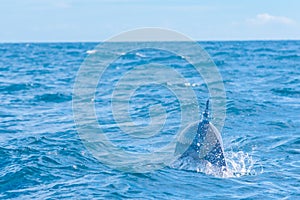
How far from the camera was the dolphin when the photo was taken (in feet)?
36.5

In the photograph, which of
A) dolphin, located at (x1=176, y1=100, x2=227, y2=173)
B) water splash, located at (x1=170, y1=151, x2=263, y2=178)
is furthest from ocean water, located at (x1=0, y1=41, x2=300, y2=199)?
dolphin, located at (x1=176, y1=100, x2=227, y2=173)

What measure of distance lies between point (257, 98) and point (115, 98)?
7.13 m

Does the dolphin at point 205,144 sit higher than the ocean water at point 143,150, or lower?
higher

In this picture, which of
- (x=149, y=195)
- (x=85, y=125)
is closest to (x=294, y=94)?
(x=85, y=125)

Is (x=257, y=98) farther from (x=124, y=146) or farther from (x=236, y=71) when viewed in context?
(x=236, y=71)

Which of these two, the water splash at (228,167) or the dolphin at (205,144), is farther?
the water splash at (228,167)

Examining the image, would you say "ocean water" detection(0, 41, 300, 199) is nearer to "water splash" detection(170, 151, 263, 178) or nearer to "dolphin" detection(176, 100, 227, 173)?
"water splash" detection(170, 151, 263, 178)

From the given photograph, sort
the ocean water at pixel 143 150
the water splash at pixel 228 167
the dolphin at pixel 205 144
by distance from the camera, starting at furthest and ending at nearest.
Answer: the water splash at pixel 228 167 → the dolphin at pixel 205 144 → the ocean water at pixel 143 150

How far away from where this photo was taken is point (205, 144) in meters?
11.1

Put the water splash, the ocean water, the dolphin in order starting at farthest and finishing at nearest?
the water splash < the dolphin < the ocean water

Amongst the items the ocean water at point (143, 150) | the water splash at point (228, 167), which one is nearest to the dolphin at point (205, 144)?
the water splash at point (228, 167)

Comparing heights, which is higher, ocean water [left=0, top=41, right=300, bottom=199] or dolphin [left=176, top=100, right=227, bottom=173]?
dolphin [left=176, top=100, right=227, bottom=173]

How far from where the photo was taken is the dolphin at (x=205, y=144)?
11117mm

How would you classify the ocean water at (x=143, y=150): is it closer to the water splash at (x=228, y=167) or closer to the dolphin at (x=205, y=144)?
the water splash at (x=228, y=167)
